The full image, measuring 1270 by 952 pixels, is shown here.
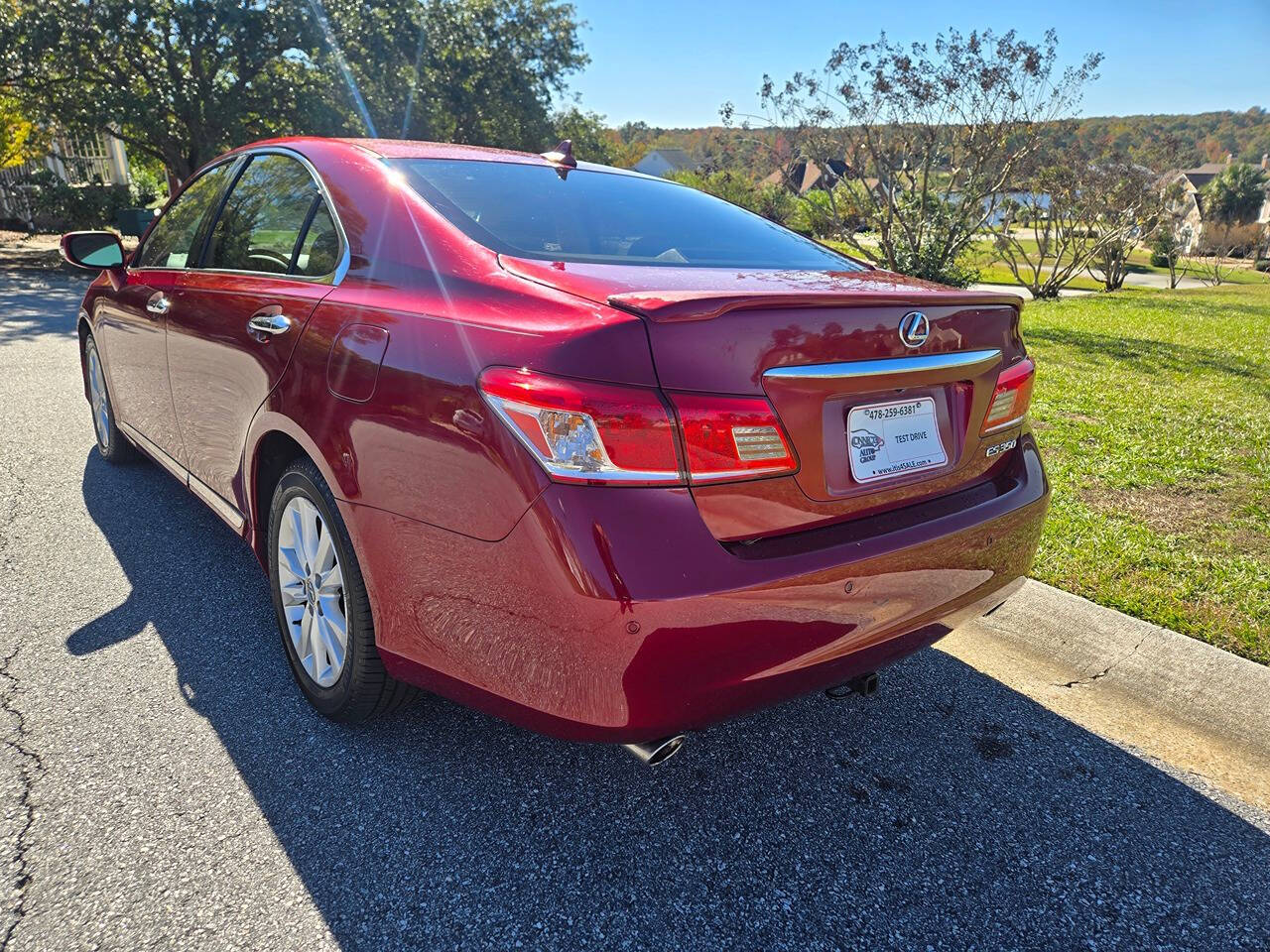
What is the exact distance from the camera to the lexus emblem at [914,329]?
197 centimetres

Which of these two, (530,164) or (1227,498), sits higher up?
(530,164)

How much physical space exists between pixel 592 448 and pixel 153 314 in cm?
260

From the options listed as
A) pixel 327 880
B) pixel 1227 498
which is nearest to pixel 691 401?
pixel 327 880

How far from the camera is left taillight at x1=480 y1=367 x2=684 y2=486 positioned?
1.62 meters

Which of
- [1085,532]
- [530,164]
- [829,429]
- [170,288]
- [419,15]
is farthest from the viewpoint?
[419,15]

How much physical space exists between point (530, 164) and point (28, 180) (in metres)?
25.9

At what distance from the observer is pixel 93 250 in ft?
12.8

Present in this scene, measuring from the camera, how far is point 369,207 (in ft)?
7.63

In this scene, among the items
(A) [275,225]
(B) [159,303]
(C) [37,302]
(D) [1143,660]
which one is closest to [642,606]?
(A) [275,225]

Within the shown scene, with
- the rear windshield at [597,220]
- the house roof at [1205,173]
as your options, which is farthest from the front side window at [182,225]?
the house roof at [1205,173]

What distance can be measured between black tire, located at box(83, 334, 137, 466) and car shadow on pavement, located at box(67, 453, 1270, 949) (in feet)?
6.52

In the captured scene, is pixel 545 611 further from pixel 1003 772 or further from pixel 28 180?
pixel 28 180

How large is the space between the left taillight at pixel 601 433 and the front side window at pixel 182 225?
2360mm

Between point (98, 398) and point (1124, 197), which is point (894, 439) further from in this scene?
point (1124, 197)
